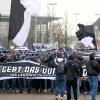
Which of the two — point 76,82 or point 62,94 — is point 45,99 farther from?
point 76,82

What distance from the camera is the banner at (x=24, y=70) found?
65.0ft

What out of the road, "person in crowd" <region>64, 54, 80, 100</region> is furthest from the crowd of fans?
"person in crowd" <region>64, 54, 80, 100</region>

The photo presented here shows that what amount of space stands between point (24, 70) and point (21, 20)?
8.83 ft

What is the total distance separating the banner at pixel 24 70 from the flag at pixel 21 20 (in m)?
1.86

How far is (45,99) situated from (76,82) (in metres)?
2.35

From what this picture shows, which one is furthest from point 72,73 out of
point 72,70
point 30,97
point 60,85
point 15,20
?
point 15,20

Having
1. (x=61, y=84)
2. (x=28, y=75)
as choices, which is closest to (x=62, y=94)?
(x=61, y=84)

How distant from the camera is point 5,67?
65.3 feet

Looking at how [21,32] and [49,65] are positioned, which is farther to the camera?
[49,65]

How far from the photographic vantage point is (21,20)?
1812 centimetres

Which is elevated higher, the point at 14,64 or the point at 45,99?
the point at 14,64

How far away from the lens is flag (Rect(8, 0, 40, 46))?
18.1 m

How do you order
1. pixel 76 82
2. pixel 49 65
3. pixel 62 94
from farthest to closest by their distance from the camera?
pixel 49 65, pixel 62 94, pixel 76 82

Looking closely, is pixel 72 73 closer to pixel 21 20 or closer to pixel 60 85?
pixel 60 85
